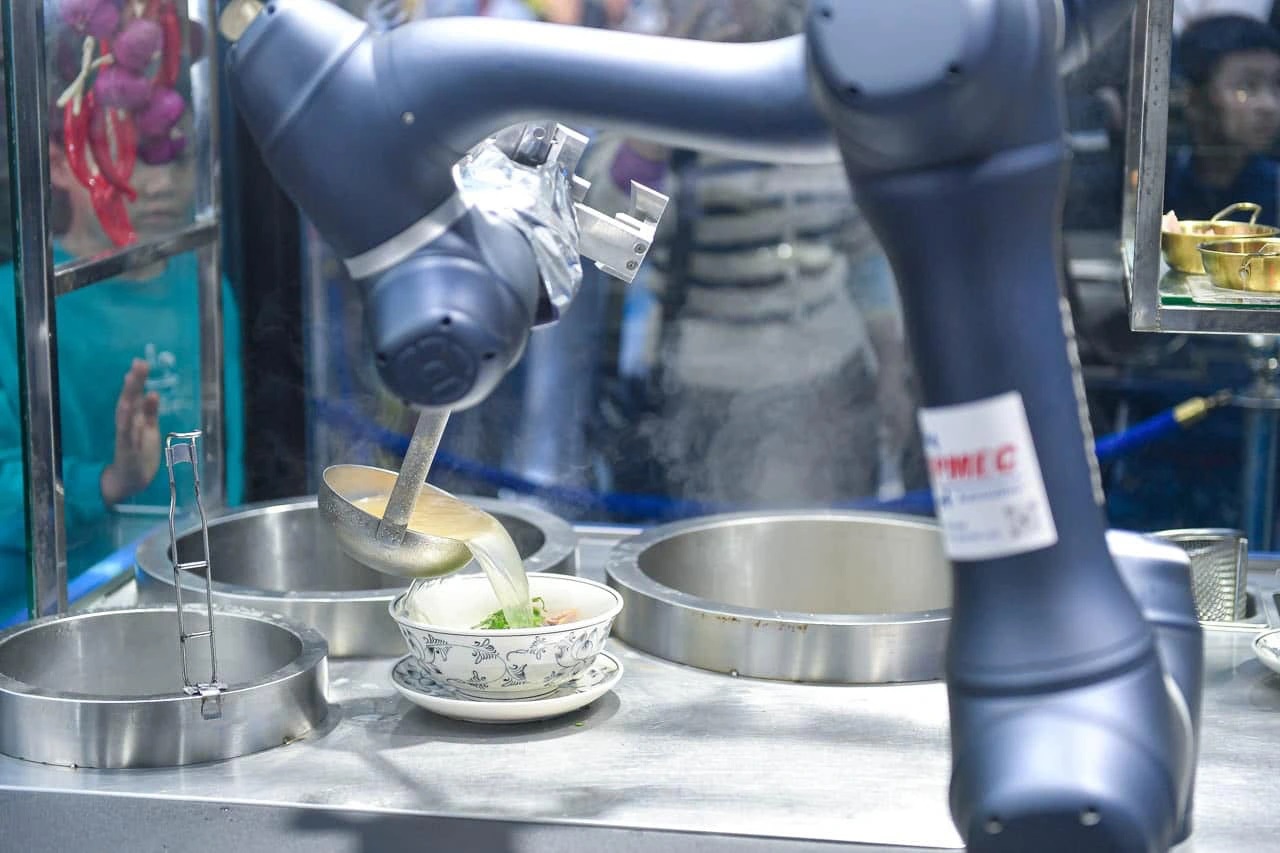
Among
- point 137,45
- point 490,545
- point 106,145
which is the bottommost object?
point 490,545

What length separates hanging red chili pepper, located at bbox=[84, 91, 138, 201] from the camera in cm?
168

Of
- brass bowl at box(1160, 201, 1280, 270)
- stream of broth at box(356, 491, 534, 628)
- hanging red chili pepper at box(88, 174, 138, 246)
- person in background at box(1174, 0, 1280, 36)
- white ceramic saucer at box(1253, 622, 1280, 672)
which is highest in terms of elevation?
person in background at box(1174, 0, 1280, 36)

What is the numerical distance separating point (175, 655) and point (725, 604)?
53 cm

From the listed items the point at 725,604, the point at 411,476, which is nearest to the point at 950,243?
the point at 411,476

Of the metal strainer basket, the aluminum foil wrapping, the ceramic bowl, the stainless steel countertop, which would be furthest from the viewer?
the metal strainer basket

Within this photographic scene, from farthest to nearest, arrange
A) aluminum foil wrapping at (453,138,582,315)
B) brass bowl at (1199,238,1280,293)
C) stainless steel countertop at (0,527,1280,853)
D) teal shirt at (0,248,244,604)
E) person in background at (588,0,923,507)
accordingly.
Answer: person in background at (588,0,923,507), teal shirt at (0,248,244,604), brass bowl at (1199,238,1280,293), stainless steel countertop at (0,527,1280,853), aluminum foil wrapping at (453,138,582,315)

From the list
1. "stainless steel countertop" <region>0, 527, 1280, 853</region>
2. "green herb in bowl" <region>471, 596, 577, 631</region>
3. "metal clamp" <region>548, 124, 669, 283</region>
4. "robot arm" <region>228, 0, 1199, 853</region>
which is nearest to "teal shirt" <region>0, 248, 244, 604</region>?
"stainless steel countertop" <region>0, 527, 1280, 853</region>

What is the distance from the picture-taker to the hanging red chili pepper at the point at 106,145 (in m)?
1.68

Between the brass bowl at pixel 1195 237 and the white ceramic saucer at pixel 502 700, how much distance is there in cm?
65

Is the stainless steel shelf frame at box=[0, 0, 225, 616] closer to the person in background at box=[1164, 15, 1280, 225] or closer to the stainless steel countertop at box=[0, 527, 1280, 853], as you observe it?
the stainless steel countertop at box=[0, 527, 1280, 853]

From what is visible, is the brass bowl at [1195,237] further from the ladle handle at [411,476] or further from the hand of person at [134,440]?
the hand of person at [134,440]

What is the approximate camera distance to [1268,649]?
4.88 feet

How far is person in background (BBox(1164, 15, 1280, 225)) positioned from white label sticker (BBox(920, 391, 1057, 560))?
125 centimetres

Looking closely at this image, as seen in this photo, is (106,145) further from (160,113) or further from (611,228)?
(611,228)
